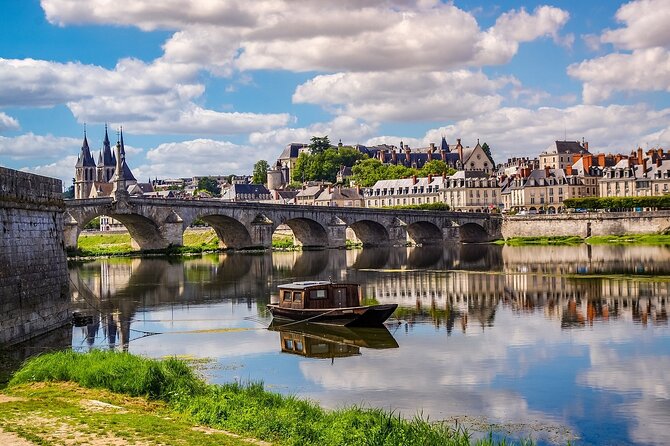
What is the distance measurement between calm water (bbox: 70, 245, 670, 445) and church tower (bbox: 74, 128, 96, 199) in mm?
109977

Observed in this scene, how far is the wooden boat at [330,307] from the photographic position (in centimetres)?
3075

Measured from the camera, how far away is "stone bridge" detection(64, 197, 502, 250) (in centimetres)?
7381

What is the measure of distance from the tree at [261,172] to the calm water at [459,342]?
123 metres

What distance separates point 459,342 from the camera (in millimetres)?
27641

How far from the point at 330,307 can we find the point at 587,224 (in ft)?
227

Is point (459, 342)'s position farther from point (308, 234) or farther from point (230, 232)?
point (308, 234)

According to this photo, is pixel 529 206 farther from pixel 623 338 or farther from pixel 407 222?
pixel 623 338

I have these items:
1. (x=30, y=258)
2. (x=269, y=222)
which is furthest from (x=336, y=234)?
(x=30, y=258)

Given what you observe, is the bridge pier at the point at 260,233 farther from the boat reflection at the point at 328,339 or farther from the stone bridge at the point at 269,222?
the boat reflection at the point at 328,339

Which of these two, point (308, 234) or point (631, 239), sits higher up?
point (308, 234)

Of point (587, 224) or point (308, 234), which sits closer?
point (308, 234)

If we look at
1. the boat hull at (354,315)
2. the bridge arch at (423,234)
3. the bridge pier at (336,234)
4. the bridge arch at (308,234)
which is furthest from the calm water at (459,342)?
the bridge arch at (423,234)

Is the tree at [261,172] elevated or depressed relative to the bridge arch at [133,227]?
elevated

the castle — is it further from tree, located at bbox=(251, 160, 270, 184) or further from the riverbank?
the riverbank
